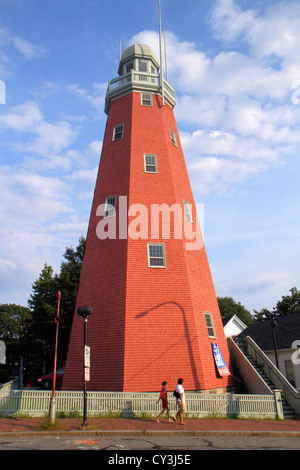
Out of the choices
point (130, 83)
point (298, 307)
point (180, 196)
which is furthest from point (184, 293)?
point (298, 307)

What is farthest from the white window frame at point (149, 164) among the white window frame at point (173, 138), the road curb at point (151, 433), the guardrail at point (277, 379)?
the road curb at point (151, 433)

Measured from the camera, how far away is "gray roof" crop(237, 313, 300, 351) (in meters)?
27.5

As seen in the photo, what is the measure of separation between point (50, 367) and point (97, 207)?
77.6ft

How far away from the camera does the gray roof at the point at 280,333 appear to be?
90.3 ft

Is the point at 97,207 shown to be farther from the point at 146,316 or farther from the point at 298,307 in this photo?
the point at 298,307

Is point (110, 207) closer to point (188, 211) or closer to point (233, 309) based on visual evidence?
point (188, 211)

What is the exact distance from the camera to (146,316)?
57.5 feet

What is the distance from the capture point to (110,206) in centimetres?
2106

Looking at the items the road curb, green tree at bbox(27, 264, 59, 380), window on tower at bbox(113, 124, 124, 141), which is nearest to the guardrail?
the road curb

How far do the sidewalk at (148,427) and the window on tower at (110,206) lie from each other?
11.1 metres

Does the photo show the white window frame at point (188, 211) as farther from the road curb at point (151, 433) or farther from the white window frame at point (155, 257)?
the road curb at point (151, 433)

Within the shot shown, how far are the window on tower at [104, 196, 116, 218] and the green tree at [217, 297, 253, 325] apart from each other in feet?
186

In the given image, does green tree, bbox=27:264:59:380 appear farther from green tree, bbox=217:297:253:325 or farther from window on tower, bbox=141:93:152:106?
green tree, bbox=217:297:253:325

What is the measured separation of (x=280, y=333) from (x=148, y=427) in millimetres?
20369
